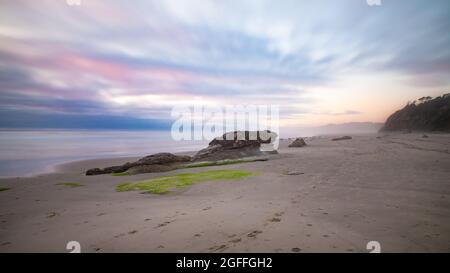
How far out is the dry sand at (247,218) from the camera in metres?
4.70

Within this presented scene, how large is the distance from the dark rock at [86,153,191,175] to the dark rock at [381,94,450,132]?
2052 inches

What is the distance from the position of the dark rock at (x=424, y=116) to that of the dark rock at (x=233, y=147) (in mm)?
42488

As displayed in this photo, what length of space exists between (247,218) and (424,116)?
66423mm

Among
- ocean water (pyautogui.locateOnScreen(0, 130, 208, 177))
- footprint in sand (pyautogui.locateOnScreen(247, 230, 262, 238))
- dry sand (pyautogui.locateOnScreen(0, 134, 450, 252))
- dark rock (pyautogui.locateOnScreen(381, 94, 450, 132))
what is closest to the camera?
dry sand (pyautogui.locateOnScreen(0, 134, 450, 252))

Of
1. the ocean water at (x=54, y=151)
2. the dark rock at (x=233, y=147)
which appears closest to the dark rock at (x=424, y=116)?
the dark rock at (x=233, y=147)

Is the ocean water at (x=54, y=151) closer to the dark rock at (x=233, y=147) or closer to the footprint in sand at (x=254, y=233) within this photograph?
the dark rock at (x=233, y=147)

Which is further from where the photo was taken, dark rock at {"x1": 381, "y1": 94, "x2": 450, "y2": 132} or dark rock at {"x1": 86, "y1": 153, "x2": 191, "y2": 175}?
dark rock at {"x1": 381, "y1": 94, "x2": 450, "y2": 132}

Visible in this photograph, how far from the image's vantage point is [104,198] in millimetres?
9641

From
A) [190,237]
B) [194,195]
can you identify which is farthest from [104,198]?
[190,237]

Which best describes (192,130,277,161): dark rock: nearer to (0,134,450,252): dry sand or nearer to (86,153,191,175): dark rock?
(86,153,191,175): dark rock

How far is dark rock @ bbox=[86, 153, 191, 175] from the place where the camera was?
18203mm

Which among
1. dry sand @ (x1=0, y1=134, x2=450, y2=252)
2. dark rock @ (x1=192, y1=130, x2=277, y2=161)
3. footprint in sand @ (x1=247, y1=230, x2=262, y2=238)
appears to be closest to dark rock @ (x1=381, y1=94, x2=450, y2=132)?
dark rock @ (x1=192, y1=130, x2=277, y2=161)
